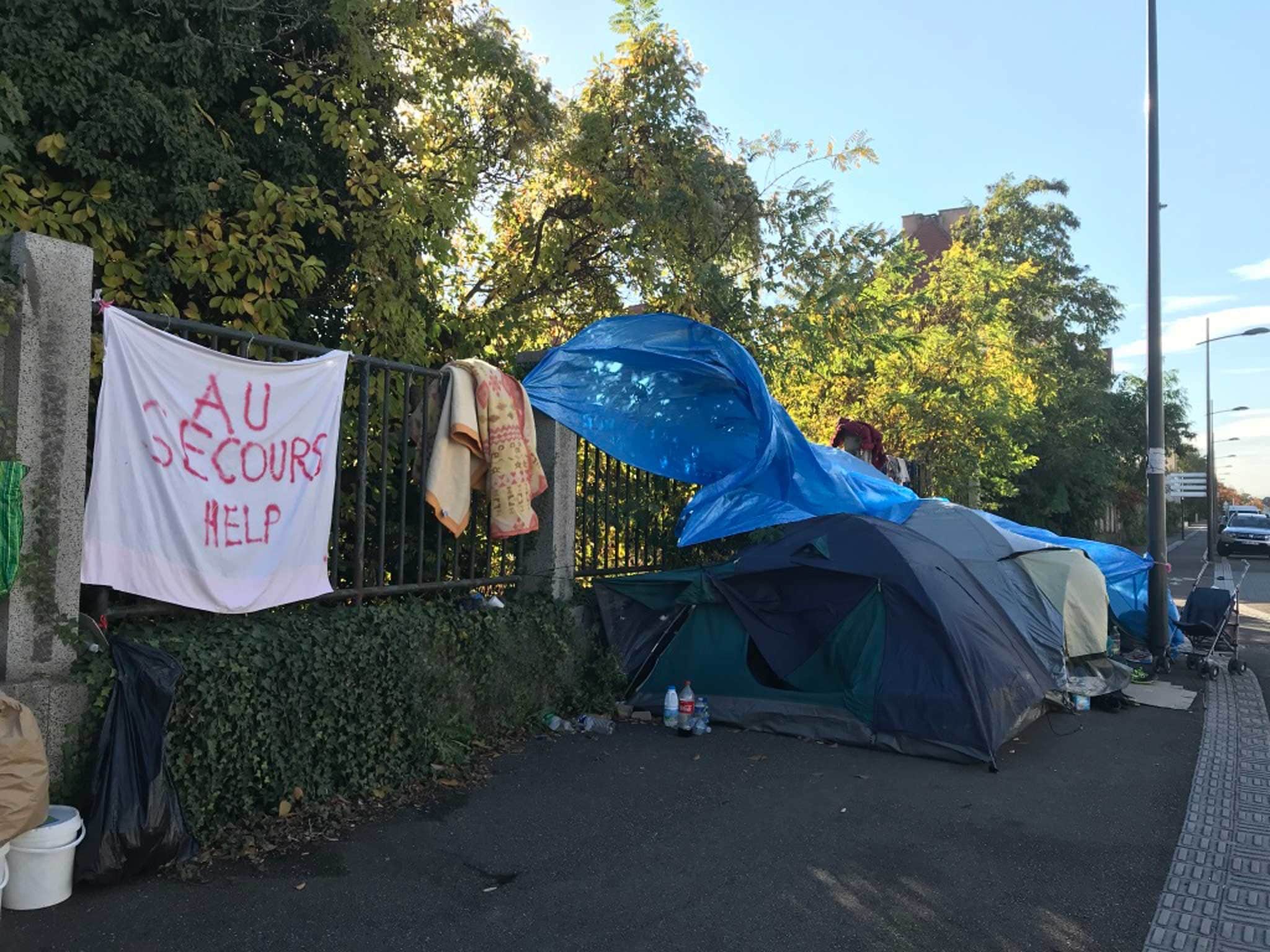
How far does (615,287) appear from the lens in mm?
9211

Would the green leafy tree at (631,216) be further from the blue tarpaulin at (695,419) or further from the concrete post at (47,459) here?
the concrete post at (47,459)

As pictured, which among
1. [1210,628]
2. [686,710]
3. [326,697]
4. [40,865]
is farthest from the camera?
[1210,628]

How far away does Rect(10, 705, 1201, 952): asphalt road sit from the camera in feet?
11.6

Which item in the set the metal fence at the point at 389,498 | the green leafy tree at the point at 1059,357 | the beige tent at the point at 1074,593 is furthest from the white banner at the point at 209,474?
the green leafy tree at the point at 1059,357

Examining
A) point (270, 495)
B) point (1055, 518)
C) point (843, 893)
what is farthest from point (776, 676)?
point (1055, 518)

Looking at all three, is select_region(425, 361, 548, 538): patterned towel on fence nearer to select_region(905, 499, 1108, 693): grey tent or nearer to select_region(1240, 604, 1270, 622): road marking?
select_region(905, 499, 1108, 693): grey tent

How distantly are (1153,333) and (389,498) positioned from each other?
30.0 ft

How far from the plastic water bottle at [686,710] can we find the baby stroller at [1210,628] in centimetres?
629

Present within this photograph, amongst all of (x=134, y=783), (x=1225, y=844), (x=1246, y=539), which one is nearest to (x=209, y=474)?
(x=134, y=783)

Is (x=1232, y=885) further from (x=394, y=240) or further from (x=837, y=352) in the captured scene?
(x=837, y=352)

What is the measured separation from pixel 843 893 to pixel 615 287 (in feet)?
21.7

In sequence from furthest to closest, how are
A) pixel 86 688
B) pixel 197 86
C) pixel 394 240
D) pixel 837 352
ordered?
pixel 837 352 < pixel 394 240 < pixel 197 86 < pixel 86 688

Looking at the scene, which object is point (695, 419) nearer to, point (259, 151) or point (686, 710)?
point (686, 710)

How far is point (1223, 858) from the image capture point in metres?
4.57
